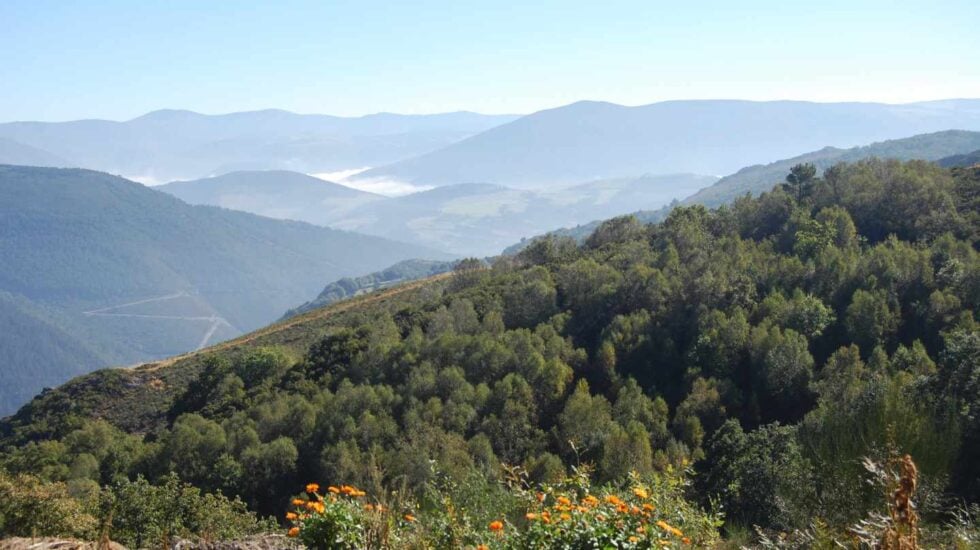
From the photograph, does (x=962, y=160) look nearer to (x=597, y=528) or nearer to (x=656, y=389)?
(x=656, y=389)

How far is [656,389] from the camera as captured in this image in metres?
31.7

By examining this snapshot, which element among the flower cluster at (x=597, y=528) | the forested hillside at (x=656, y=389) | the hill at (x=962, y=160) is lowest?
the forested hillside at (x=656, y=389)

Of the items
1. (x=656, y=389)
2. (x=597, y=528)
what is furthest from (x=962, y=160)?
(x=597, y=528)

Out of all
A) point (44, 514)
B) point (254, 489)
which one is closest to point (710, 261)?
point (254, 489)

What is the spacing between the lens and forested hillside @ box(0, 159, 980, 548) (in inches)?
516

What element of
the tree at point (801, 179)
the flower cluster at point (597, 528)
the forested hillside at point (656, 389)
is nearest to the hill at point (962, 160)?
the tree at point (801, 179)

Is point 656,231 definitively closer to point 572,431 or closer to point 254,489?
point 572,431

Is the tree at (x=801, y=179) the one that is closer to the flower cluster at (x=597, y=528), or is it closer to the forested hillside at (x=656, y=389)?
the forested hillside at (x=656, y=389)

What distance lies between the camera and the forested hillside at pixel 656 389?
13.1m

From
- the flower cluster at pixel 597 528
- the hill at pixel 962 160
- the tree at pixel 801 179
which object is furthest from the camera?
the hill at pixel 962 160

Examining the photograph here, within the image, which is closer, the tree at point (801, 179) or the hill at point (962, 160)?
the tree at point (801, 179)

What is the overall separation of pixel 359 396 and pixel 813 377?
61.3 feet

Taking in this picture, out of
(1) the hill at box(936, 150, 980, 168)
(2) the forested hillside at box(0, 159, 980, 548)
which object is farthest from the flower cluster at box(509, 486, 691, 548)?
(1) the hill at box(936, 150, 980, 168)

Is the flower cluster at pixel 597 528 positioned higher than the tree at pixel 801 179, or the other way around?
the tree at pixel 801 179
